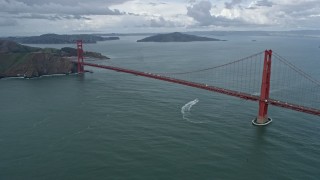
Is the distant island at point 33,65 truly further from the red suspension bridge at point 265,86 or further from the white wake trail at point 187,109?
the white wake trail at point 187,109

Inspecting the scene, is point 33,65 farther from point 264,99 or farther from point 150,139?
point 264,99

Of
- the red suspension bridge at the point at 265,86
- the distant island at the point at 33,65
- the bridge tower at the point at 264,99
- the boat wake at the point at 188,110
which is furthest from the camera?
the distant island at the point at 33,65

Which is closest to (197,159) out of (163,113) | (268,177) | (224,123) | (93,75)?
(268,177)

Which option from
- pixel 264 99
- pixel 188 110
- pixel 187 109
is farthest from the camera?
pixel 187 109

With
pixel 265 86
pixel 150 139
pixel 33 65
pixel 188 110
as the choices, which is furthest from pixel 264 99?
pixel 33 65

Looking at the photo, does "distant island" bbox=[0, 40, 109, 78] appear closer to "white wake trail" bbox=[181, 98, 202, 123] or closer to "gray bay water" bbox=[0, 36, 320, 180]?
"gray bay water" bbox=[0, 36, 320, 180]

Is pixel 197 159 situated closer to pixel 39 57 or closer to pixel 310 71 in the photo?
pixel 310 71

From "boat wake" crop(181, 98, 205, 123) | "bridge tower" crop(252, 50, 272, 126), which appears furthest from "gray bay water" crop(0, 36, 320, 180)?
"bridge tower" crop(252, 50, 272, 126)

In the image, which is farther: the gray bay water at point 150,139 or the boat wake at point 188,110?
the boat wake at point 188,110

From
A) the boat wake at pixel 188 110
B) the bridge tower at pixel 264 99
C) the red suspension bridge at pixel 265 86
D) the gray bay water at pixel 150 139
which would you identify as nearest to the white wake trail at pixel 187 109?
the boat wake at pixel 188 110
